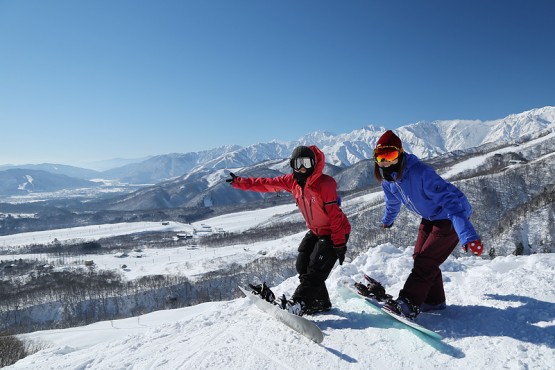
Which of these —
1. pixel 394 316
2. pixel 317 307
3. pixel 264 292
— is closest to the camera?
pixel 394 316

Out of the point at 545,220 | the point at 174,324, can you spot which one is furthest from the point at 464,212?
the point at 545,220

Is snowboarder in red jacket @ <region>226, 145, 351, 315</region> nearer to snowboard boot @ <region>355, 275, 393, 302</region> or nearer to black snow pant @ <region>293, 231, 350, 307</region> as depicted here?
black snow pant @ <region>293, 231, 350, 307</region>

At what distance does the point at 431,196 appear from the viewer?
5141 millimetres

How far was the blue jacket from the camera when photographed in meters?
4.81

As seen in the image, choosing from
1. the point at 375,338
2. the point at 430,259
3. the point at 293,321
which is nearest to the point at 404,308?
the point at 375,338

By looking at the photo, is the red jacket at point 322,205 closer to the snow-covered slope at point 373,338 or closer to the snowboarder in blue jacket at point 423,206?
the snowboarder in blue jacket at point 423,206

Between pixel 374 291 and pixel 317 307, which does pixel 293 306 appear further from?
pixel 374 291

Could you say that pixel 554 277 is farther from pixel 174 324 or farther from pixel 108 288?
pixel 108 288

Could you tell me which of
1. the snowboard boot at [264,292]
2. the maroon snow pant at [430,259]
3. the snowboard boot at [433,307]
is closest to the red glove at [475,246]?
the maroon snow pant at [430,259]

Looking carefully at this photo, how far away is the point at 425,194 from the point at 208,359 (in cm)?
394

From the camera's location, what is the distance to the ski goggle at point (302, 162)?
5785 mm

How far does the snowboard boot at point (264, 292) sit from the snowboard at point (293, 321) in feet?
0.28

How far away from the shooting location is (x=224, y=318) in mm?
6801

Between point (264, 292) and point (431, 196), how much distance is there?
3.39m
